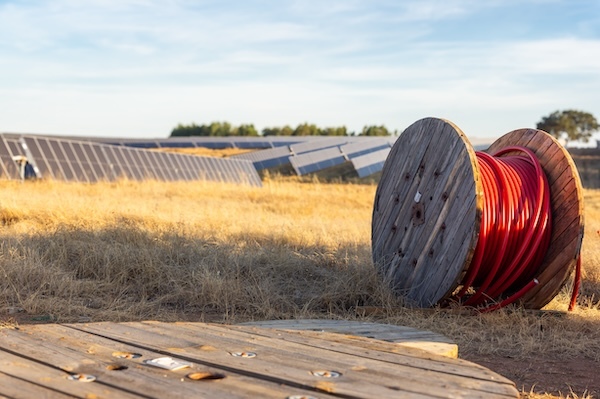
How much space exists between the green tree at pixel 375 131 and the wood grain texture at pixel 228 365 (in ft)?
186

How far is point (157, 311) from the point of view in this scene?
22.7 ft

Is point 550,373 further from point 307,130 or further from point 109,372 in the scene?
point 307,130

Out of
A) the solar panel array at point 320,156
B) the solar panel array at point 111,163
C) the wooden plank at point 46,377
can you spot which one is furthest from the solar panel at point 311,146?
the wooden plank at point 46,377

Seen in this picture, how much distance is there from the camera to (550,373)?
5316 millimetres

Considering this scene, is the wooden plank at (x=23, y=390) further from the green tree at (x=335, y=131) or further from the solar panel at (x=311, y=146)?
the green tree at (x=335, y=131)

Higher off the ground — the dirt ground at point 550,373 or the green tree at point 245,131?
the green tree at point 245,131

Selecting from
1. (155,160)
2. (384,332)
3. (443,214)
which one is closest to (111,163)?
(155,160)

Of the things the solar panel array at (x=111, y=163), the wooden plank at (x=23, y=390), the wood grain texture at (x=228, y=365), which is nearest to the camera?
the wooden plank at (x=23, y=390)

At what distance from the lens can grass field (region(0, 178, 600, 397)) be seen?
21.3ft

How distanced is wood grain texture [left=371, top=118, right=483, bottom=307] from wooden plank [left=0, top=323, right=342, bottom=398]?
383 cm

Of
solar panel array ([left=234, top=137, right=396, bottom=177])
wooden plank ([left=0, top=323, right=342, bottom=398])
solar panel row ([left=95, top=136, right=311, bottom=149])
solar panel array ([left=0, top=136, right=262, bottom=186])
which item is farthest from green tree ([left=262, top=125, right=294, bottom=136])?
wooden plank ([left=0, top=323, right=342, bottom=398])

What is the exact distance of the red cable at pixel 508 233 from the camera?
665cm

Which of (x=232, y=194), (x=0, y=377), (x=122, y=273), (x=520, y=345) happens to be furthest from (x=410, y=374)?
(x=232, y=194)

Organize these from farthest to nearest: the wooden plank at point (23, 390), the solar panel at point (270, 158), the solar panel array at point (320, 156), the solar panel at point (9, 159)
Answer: the solar panel at point (270, 158), the solar panel array at point (320, 156), the solar panel at point (9, 159), the wooden plank at point (23, 390)
